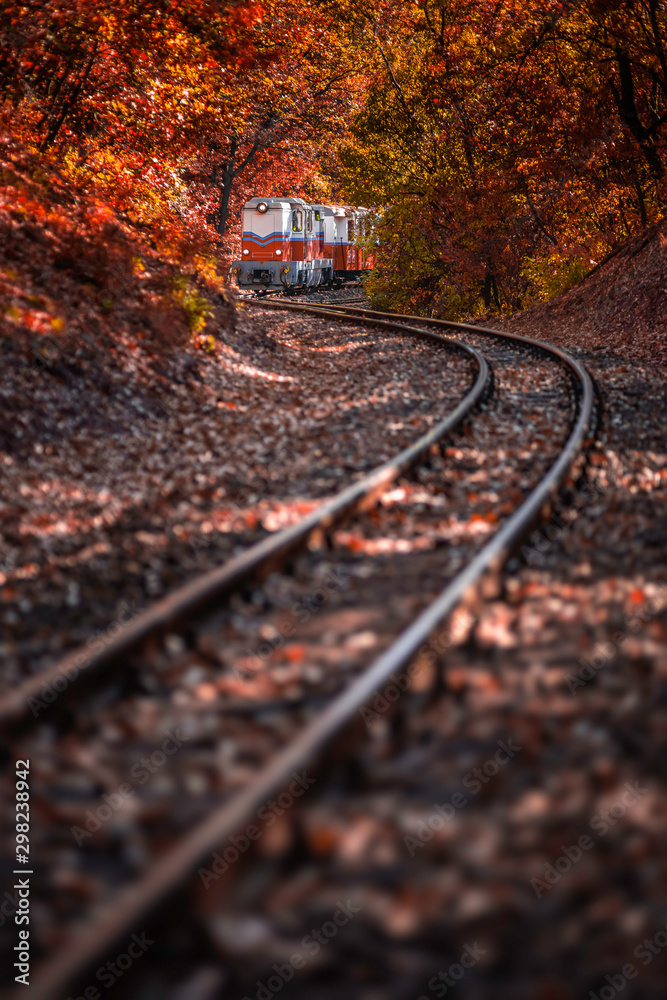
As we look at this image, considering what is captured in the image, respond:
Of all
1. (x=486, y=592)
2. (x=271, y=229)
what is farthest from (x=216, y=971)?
(x=271, y=229)

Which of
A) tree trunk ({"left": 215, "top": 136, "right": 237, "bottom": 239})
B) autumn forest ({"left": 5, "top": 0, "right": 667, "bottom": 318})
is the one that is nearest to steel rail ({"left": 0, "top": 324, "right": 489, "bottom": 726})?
autumn forest ({"left": 5, "top": 0, "right": 667, "bottom": 318})

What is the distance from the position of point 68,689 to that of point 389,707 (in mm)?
1429

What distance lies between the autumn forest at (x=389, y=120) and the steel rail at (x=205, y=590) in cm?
677

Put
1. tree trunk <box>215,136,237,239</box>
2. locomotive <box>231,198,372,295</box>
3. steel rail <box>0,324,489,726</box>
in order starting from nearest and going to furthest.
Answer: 1. steel rail <box>0,324,489,726</box>
2. tree trunk <box>215,136,237,239</box>
3. locomotive <box>231,198,372,295</box>

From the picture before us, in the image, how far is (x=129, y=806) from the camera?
317 cm

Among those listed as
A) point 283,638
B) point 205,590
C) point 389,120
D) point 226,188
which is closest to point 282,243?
point 226,188

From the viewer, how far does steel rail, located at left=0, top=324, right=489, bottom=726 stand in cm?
366

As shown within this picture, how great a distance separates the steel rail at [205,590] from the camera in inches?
144

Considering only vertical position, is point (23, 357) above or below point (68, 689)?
above

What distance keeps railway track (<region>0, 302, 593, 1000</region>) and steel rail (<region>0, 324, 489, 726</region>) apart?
0.01m

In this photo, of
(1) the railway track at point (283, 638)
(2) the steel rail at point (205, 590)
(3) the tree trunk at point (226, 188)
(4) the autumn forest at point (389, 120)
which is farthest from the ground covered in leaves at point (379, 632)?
(3) the tree trunk at point (226, 188)

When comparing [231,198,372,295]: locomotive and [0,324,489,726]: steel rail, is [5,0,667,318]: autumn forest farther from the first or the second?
[0,324,489,726]: steel rail

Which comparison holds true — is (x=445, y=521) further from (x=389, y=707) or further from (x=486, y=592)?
(x=389, y=707)

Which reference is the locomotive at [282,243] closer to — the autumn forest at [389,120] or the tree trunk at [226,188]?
the tree trunk at [226,188]
